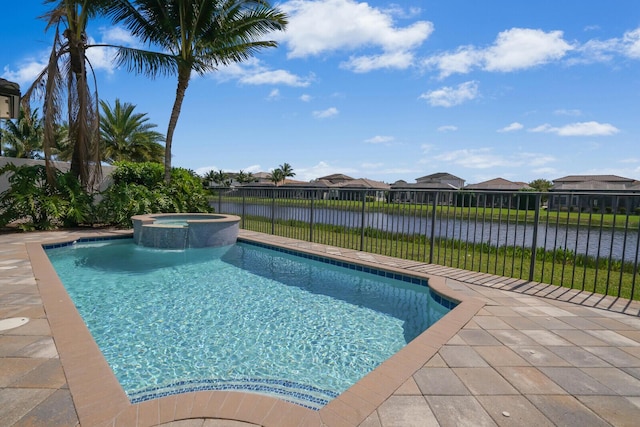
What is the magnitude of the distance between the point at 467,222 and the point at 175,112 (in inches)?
419

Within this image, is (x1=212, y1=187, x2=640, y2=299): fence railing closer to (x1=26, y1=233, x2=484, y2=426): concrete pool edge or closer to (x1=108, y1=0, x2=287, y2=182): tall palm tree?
(x1=26, y1=233, x2=484, y2=426): concrete pool edge

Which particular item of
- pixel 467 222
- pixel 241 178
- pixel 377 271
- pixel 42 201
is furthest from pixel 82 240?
pixel 241 178

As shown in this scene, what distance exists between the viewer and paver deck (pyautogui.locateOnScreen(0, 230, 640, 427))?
1.84 m

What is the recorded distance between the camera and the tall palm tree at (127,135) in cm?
2119

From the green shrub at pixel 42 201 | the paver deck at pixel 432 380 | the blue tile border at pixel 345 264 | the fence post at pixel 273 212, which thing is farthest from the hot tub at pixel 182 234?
the paver deck at pixel 432 380

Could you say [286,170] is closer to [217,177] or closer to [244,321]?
[217,177]

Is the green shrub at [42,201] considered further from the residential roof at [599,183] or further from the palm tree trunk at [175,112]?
the residential roof at [599,183]

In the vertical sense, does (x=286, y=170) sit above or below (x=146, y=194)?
above

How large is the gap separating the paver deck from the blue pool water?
568 mm

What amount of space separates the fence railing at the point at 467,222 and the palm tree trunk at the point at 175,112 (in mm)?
2243

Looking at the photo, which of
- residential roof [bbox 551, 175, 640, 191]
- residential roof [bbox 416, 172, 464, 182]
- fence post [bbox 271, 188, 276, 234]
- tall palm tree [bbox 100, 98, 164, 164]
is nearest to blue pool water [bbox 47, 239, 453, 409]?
fence post [bbox 271, 188, 276, 234]

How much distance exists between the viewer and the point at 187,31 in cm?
1102

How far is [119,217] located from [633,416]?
37.2ft

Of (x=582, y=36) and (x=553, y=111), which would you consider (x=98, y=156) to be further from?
(x=553, y=111)
